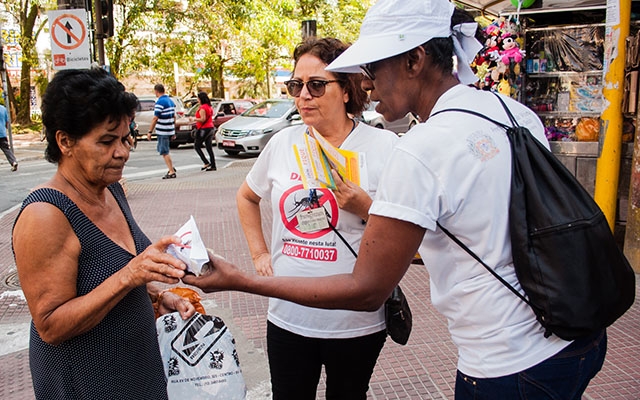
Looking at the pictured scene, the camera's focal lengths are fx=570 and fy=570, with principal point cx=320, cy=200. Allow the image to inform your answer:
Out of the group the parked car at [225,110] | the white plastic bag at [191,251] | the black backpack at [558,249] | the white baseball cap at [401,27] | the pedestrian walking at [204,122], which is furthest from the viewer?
the parked car at [225,110]

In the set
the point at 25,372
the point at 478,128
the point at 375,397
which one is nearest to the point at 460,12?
the point at 478,128

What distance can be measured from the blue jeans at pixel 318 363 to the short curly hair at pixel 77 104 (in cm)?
111

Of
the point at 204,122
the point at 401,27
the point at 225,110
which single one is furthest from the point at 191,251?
the point at 225,110

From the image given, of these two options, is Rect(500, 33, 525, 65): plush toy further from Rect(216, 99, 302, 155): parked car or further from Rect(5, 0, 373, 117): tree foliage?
Rect(5, 0, 373, 117): tree foliage

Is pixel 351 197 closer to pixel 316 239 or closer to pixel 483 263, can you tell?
pixel 316 239

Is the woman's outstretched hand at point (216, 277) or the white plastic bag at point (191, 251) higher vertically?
the white plastic bag at point (191, 251)

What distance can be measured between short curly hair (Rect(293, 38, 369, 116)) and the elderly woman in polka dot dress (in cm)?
87

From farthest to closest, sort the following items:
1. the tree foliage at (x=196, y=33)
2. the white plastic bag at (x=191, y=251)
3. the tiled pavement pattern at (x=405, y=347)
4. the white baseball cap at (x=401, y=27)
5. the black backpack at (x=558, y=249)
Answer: the tree foliage at (x=196, y=33)
the tiled pavement pattern at (x=405, y=347)
the white plastic bag at (x=191, y=251)
the white baseball cap at (x=401, y=27)
the black backpack at (x=558, y=249)

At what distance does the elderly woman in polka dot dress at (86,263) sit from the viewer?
5.59 ft

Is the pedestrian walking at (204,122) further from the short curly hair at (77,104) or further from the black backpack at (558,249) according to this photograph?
the black backpack at (558,249)

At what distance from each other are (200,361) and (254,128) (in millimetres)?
14712

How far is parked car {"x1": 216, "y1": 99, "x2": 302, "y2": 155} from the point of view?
16328 mm

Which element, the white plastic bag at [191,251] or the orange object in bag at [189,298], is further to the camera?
the orange object in bag at [189,298]

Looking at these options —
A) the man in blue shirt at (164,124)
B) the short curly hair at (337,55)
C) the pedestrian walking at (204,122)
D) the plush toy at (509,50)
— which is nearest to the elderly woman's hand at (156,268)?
the short curly hair at (337,55)
